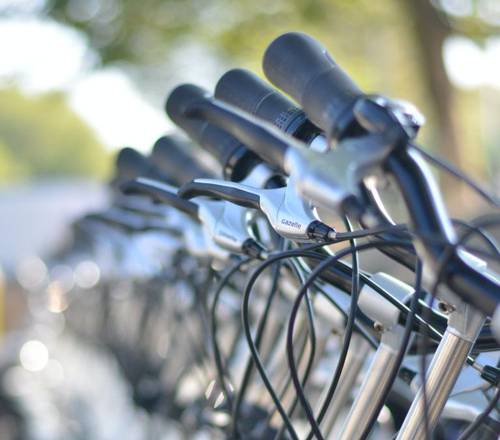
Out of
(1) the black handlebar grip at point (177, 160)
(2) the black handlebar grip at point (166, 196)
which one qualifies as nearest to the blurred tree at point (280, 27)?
(1) the black handlebar grip at point (177, 160)

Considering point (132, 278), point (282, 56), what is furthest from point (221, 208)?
point (132, 278)

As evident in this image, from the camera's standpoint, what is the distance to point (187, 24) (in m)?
11.5

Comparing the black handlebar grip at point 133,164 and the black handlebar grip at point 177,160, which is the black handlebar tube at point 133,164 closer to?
the black handlebar grip at point 133,164

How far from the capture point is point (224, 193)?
4.43ft

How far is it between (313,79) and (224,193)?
0.95 feet

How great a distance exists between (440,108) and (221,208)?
8.62 meters

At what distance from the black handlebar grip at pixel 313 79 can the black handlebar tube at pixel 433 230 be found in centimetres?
9

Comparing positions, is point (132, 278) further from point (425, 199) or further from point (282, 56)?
point (425, 199)

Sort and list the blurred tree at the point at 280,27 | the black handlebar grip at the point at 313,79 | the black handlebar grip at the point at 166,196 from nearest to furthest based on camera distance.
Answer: the black handlebar grip at the point at 313,79 → the black handlebar grip at the point at 166,196 → the blurred tree at the point at 280,27

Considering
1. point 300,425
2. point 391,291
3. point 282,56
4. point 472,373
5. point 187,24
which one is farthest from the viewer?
point 187,24

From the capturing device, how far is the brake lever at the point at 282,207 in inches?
47.4

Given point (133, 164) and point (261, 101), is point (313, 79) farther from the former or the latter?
point (133, 164)

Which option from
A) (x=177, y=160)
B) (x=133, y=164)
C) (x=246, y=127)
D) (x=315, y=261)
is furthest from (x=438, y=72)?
(x=246, y=127)

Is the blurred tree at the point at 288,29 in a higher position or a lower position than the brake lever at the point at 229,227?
higher
